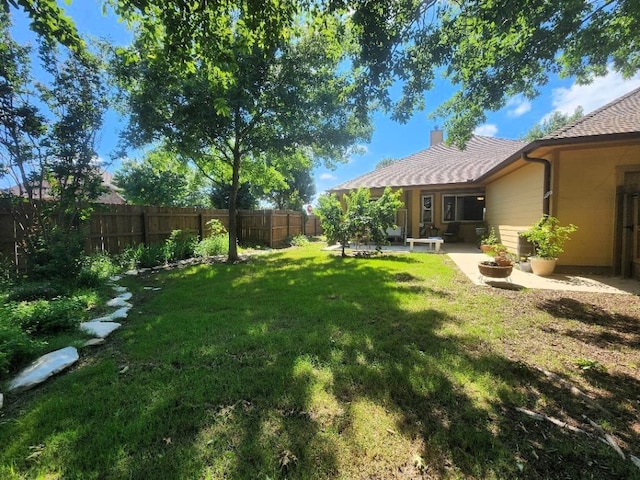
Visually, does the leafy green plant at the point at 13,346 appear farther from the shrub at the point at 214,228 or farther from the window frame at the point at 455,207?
the window frame at the point at 455,207

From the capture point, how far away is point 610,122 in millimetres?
6328

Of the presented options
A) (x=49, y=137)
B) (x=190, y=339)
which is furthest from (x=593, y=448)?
(x=49, y=137)

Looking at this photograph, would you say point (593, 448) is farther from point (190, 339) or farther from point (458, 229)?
point (458, 229)

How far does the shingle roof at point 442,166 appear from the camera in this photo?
1264 cm

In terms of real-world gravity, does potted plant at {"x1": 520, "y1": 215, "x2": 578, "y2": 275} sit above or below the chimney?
below

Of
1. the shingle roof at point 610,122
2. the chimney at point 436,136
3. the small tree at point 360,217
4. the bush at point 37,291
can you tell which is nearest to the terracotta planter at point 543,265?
the shingle roof at point 610,122

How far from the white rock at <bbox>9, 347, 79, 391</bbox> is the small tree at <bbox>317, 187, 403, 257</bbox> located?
745cm

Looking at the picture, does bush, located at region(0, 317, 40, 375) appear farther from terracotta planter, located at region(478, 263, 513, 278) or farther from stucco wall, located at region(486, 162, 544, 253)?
stucco wall, located at region(486, 162, 544, 253)

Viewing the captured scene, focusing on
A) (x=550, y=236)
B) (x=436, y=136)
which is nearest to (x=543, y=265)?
(x=550, y=236)

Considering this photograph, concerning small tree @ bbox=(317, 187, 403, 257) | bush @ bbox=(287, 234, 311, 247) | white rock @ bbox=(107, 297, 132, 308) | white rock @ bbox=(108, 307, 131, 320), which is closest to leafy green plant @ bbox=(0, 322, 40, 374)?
white rock @ bbox=(108, 307, 131, 320)

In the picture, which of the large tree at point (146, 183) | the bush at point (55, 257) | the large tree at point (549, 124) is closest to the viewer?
the bush at point (55, 257)

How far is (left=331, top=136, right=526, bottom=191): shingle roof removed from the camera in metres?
12.6

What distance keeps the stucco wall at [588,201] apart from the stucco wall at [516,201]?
571mm

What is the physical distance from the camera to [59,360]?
274 centimetres
